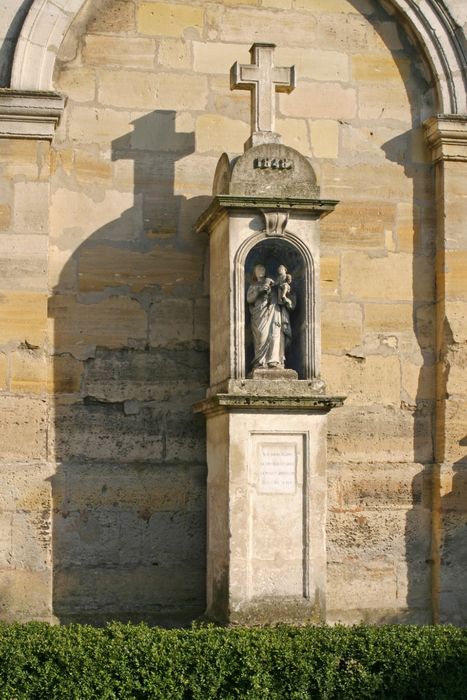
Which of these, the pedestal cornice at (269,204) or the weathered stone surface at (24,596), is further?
the weathered stone surface at (24,596)

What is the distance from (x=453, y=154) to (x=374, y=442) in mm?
2098

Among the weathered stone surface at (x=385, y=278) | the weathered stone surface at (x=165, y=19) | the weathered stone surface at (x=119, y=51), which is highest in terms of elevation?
the weathered stone surface at (x=165, y=19)

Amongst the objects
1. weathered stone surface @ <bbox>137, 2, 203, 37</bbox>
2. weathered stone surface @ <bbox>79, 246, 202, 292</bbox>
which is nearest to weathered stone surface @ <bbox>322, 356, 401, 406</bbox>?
weathered stone surface @ <bbox>79, 246, 202, 292</bbox>

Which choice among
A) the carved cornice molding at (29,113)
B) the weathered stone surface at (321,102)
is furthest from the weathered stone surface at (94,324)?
the weathered stone surface at (321,102)

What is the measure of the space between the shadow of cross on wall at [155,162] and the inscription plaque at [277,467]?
177 centimetres

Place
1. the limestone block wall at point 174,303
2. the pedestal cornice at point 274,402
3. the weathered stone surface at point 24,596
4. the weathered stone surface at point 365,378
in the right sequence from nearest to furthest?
the pedestal cornice at point 274,402 → the weathered stone surface at point 24,596 → the limestone block wall at point 174,303 → the weathered stone surface at point 365,378

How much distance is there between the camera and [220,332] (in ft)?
26.5

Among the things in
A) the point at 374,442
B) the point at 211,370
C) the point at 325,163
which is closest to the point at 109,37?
the point at 325,163

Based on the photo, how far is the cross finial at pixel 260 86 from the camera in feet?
26.3

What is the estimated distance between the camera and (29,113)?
8148mm

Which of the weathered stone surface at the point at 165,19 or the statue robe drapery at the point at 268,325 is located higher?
the weathered stone surface at the point at 165,19

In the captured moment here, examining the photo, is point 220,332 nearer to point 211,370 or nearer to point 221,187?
point 211,370

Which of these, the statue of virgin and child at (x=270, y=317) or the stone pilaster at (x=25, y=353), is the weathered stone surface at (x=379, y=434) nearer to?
the statue of virgin and child at (x=270, y=317)

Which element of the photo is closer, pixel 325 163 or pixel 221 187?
pixel 221 187
